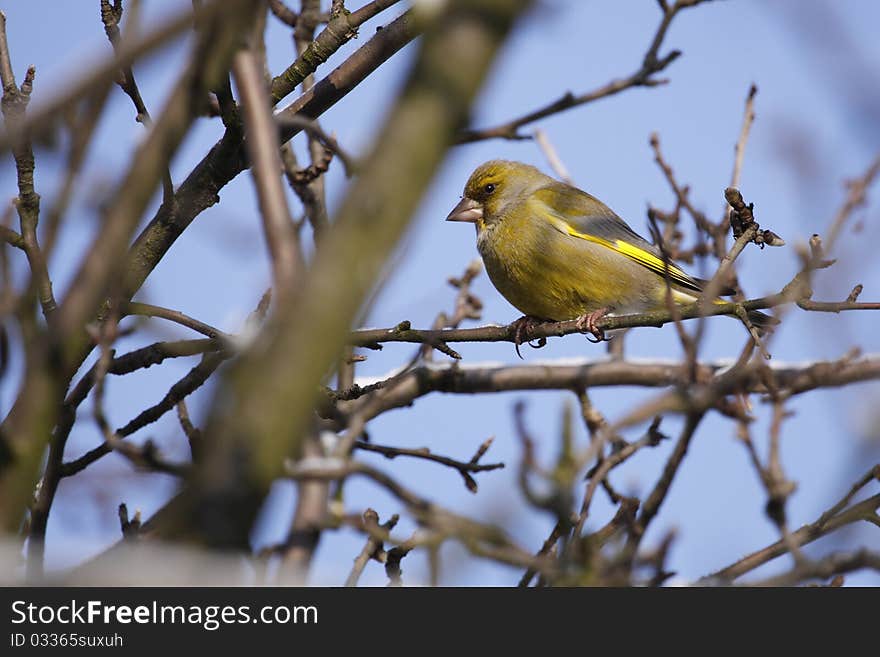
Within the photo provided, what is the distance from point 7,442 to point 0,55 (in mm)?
2398

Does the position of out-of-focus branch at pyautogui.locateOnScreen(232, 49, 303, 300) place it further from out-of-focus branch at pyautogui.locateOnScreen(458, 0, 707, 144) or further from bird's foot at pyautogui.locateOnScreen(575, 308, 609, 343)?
bird's foot at pyautogui.locateOnScreen(575, 308, 609, 343)

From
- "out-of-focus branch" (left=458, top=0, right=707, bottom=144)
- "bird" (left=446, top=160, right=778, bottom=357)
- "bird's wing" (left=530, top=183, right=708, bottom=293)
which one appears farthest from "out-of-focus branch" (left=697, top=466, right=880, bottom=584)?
"bird's wing" (left=530, top=183, right=708, bottom=293)

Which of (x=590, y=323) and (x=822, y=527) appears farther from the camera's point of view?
(x=590, y=323)

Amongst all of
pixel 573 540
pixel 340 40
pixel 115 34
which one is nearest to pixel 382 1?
pixel 340 40

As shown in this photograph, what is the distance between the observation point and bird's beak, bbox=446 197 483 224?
24.9 ft

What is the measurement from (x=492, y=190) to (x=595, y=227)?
800 millimetres

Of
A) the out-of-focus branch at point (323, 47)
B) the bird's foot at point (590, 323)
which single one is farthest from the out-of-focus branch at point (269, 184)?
the bird's foot at point (590, 323)

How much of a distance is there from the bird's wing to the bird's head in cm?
15

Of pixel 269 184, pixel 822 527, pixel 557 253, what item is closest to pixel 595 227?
pixel 557 253

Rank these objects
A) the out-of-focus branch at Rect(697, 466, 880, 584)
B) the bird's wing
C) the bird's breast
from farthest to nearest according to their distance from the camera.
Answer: the bird's wing → the bird's breast → the out-of-focus branch at Rect(697, 466, 880, 584)

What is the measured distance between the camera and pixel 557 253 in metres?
6.99

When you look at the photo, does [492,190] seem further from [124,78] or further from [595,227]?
[124,78]
